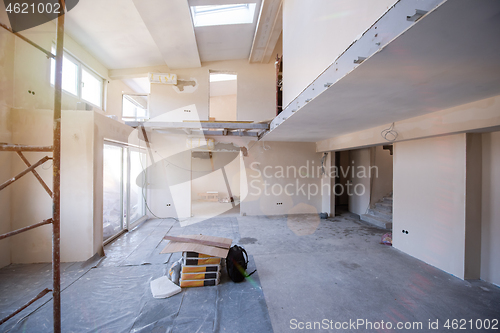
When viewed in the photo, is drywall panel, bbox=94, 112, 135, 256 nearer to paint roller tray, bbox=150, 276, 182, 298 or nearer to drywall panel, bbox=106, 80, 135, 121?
paint roller tray, bbox=150, 276, 182, 298

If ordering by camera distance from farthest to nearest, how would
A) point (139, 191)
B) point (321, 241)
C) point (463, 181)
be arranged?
point (139, 191), point (321, 241), point (463, 181)

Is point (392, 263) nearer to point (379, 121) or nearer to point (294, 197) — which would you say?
point (379, 121)

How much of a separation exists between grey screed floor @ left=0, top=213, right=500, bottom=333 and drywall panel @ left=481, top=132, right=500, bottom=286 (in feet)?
0.91

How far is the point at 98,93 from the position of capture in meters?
5.51

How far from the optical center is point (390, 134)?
3.83 metres

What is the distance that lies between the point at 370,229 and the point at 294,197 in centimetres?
226

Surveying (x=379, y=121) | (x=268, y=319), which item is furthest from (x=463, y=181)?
(x=268, y=319)

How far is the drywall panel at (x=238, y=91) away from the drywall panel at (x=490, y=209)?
15.8ft

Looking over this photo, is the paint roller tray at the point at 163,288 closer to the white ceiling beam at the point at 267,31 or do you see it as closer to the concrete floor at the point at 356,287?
the concrete floor at the point at 356,287

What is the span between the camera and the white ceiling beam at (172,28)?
12.4 ft

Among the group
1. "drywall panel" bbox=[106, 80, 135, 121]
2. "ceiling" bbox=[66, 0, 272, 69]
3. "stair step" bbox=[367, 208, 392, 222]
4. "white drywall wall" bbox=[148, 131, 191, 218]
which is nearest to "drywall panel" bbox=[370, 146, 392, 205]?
"stair step" bbox=[367, 208, 392, 222]

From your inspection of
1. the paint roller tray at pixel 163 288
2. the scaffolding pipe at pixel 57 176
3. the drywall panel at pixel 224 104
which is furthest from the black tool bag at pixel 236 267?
the drywall panel at pixel 224 104

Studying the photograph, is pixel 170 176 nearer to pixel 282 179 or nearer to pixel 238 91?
pixel 238 91

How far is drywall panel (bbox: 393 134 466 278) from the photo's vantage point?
3020 mm
